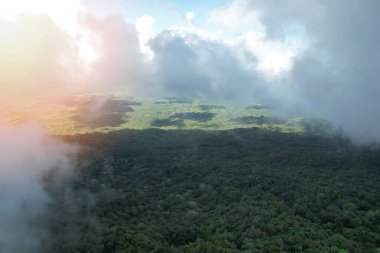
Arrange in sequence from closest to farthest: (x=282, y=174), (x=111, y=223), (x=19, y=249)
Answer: (x=19, y=249) < (x=111, y=223) < (x=282, y=174)

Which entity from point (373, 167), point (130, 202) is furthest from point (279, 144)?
point (130, 202)

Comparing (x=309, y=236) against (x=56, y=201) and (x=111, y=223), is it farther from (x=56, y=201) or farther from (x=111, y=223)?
(x=56, y=201)

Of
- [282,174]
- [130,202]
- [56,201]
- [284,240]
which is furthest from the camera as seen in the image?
[282,174]

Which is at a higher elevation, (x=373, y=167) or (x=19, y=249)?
(x=373, y=167)

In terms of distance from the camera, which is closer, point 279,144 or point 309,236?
point 309,236

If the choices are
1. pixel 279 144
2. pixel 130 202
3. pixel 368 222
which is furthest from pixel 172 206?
pixel 279 144

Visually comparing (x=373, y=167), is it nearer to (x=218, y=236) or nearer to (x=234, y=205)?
(x=234, y=205)
